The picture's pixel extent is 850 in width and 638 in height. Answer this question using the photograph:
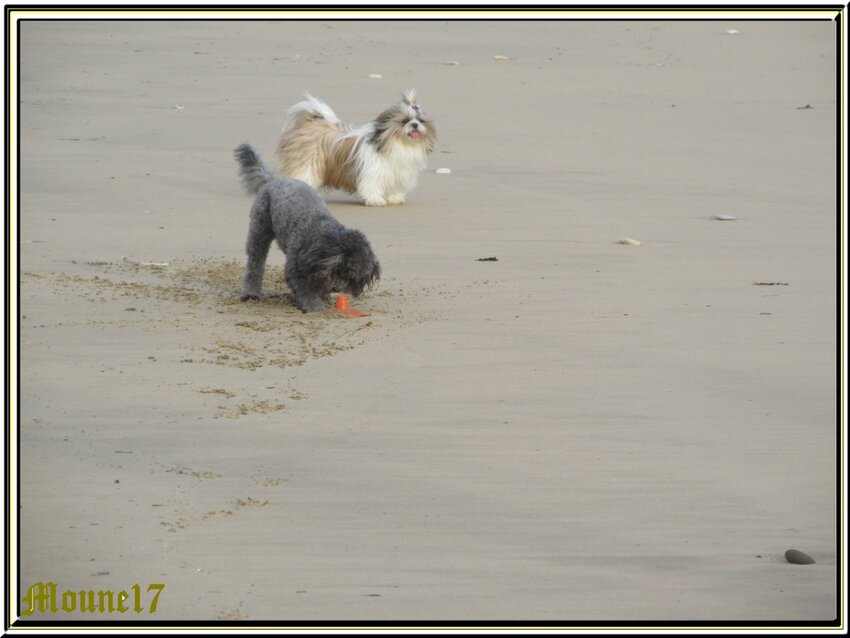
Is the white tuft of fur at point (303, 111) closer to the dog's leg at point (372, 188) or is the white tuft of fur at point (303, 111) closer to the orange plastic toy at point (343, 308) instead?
the dog's leg at point (372, 188)

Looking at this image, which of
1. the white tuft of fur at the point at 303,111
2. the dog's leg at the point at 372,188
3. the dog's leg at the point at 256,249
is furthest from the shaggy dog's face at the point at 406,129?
the dog's leg at the point at 256,249

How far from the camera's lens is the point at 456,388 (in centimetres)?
705

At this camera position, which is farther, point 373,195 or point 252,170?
point 373,195

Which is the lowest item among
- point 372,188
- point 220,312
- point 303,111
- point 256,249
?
point 220,312

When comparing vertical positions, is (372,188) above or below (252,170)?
above

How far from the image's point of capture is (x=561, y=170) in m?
13.6

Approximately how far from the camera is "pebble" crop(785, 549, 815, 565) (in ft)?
16.6

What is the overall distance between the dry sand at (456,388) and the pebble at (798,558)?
0.15 feet

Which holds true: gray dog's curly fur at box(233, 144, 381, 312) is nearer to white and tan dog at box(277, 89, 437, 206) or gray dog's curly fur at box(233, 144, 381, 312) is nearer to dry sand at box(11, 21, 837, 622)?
dry sand at box(11, 21, 837, 622)

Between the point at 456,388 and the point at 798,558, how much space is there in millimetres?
2391

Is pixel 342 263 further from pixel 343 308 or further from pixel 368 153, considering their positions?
pixel 368 153

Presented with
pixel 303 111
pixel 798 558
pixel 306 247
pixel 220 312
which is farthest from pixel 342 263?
pixel 303 111

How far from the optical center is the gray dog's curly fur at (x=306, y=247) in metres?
8.16
